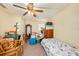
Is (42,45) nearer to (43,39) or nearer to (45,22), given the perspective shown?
(43,39)

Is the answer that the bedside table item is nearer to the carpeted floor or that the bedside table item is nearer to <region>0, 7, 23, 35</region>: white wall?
the carpeted floor

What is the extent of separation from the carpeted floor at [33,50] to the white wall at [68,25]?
382 mm

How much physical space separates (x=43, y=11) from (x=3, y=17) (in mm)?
631

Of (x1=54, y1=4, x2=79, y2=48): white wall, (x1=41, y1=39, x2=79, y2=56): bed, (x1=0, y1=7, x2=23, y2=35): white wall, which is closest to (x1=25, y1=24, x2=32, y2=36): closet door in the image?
(x1=0, y1=7, x2=23, y2=35): white wall

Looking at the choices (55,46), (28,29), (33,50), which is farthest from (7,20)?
(55,46)

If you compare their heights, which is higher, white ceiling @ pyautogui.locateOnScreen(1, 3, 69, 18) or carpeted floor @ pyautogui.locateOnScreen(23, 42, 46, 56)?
white ceiling @ pyautogui.locateOnScreen(1, 3, 69, 18)

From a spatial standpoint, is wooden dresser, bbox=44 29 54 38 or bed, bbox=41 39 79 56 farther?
wooden dresser, bbox=44 29 54 38

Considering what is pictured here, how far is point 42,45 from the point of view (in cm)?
183

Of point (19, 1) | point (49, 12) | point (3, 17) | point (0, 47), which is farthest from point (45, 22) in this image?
point (0, 47)

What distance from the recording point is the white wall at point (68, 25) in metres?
1.72

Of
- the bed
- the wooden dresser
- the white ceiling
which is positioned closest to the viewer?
the white ceiling

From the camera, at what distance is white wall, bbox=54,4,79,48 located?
1723mm

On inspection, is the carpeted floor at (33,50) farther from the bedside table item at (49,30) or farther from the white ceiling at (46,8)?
the white ceiling at (46,8)

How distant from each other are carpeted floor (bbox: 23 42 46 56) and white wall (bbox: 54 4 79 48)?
0.38m
